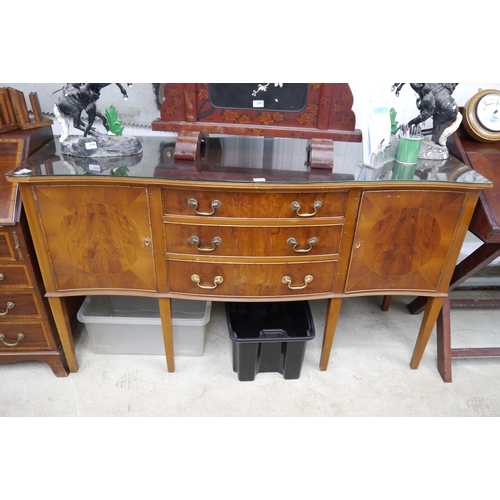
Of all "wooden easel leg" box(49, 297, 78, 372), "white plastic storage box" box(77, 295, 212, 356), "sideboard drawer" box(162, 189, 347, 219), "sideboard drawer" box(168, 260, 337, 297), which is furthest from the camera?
"white plastic storage box" box(77, 295, 212, 356)

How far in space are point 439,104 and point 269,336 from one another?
1.31 metres

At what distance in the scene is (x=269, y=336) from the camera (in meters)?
1.88

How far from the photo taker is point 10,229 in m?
1.56

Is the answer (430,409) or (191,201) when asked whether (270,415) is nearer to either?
(430,409)

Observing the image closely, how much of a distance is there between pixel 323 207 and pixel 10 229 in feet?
4.11

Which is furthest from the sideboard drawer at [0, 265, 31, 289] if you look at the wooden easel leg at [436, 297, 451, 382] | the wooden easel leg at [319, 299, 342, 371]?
the wooden easel leg at [436, 297, 451, 382]

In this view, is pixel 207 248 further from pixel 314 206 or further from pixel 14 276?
pixel 14 276

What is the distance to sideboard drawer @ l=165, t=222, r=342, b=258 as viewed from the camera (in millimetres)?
1558

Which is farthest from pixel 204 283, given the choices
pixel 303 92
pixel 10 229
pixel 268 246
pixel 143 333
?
pixel 303 92

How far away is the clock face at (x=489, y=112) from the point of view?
6.12 feet

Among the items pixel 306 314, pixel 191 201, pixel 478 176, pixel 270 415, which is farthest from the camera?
pixel 306 314

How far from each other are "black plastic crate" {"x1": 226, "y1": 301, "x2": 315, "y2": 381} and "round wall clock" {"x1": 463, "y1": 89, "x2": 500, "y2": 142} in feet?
3.92

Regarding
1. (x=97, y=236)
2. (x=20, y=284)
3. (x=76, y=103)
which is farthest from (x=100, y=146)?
(x=20, y=284)

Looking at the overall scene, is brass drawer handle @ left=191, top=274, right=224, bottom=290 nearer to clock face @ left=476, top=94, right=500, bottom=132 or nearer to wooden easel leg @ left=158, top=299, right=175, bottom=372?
wooden easel leg @ left=158, top=299, right=175, bottom=372
